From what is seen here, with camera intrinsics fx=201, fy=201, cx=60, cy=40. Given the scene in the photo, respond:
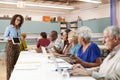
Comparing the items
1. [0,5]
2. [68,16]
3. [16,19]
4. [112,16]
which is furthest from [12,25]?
[68,16]

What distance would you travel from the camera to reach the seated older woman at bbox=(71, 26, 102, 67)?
2.91 metres

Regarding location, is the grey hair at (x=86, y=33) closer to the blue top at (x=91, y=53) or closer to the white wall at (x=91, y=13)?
the blue top at (x=91, y=53)

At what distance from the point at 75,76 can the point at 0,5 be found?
9188 millimetres

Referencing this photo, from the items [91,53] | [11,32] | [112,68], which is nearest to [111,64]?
[112,68]

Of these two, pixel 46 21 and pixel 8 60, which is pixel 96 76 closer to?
pixel 8 60

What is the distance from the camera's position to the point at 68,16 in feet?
40.0

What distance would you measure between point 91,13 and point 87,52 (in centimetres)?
794

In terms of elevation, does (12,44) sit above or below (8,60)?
above

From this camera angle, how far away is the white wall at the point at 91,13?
9.87 m

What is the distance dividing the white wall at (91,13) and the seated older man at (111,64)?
7.76 meters

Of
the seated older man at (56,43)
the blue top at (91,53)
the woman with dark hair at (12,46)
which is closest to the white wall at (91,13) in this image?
the seated older man at (56,43)

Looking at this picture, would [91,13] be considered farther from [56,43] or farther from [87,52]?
[87,52]

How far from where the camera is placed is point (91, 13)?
10.7 m

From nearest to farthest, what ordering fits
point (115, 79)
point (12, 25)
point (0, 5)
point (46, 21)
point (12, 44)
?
point (115, 79) → point (12, 44) → point (12, 25) → point (0, 5) → point (46, 21)
